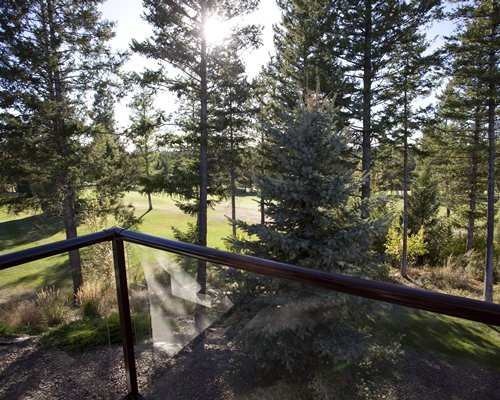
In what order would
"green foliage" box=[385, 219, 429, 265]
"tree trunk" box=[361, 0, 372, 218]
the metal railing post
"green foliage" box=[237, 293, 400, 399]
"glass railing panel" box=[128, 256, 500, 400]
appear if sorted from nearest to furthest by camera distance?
"glass railing panel" box=[128, 256, 500, 400], "green foliage" box=[237, 293, 400, 399], the metal railing post, "tree trunk" box=[361, 0, 372, 218], "green foliage" box=[385, 219, 429, 265]

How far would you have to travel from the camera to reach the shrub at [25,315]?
9.07 ft

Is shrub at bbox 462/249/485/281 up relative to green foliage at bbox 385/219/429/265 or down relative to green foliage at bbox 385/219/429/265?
down

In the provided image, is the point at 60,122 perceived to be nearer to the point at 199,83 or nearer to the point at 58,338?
the point at 199,83

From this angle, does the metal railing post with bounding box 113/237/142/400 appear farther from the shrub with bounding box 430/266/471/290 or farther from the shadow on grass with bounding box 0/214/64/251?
the shadow on grass with bounding box 0/214/64/251

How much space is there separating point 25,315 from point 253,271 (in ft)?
8.97

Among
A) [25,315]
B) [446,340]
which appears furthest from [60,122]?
[446,340]

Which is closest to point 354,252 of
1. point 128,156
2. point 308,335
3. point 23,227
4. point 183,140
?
point 308,335

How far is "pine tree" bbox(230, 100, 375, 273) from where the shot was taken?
4.07m

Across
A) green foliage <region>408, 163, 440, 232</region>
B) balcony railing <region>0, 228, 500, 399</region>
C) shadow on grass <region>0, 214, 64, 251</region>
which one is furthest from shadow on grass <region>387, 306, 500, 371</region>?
shadow on grass <region>0, 214, 64, 251</region>

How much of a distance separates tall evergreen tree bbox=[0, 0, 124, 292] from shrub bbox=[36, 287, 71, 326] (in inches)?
296

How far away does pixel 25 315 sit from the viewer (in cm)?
283

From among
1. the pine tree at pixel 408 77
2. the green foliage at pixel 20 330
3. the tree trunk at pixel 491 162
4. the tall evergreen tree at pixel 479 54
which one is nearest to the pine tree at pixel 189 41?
the pine tree at pixel 408 77

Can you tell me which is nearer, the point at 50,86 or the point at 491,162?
the point at 50,86

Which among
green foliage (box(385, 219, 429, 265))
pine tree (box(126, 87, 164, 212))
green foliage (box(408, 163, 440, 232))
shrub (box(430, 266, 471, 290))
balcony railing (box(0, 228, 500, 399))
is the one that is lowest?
shrub (box(430, 266, 471, 290))
